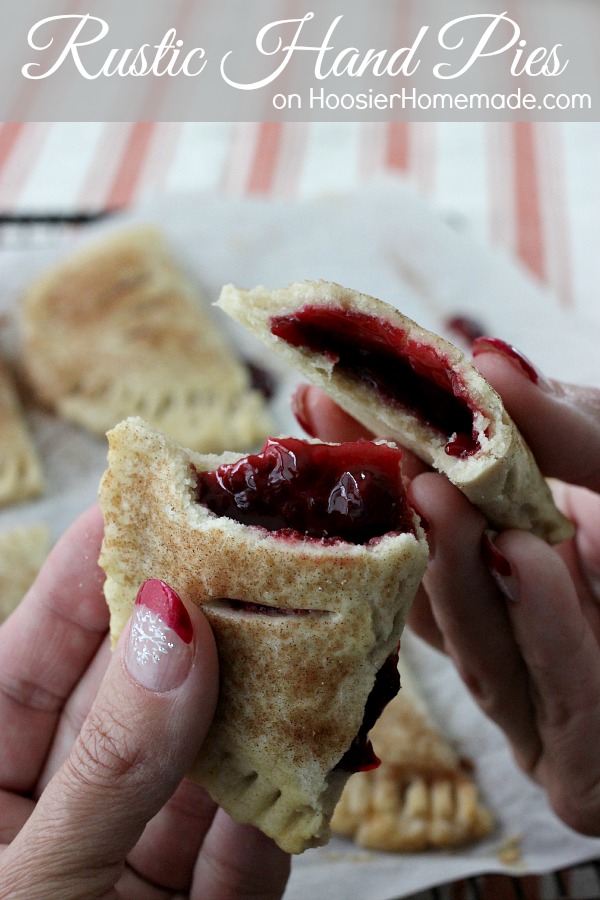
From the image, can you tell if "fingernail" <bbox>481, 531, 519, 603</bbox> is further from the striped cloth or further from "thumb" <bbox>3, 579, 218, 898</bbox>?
the striped cloth

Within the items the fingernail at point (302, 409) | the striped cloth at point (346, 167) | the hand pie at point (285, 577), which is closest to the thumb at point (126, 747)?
the hand pie at point (285, 577)

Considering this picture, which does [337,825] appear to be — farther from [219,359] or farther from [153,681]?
[219,359]

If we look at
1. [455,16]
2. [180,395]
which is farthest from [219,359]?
[455,16]

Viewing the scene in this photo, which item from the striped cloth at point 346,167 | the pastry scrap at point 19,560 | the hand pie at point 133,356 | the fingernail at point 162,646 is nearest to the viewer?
the fingernail at point 162,646

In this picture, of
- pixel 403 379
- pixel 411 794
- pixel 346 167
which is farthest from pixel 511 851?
pixel 346 167

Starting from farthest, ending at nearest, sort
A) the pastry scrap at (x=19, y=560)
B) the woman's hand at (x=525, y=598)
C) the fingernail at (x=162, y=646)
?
the pastry scrap at (x=19, y=560), the woman's hand at (x=525, y=598), the fingernail at (x=162, y=646)

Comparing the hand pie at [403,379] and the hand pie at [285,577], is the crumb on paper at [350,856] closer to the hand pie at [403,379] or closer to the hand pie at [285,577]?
the hand pie at [285,577]
